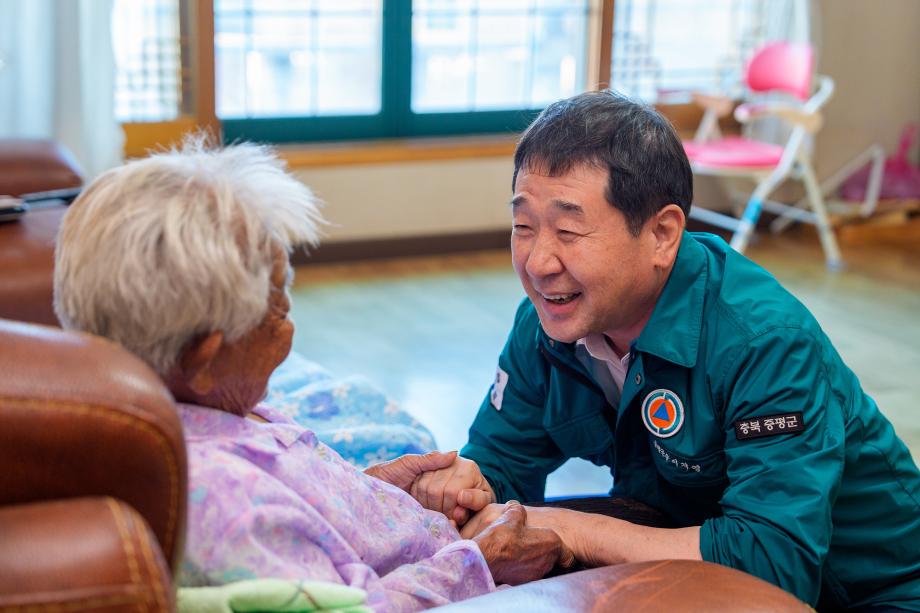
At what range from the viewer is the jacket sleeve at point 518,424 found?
6.32 ft

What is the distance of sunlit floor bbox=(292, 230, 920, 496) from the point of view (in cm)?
365

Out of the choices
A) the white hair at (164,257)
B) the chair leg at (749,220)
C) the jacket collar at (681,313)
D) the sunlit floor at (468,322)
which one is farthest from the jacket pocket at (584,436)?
the chair leg at (749,220)

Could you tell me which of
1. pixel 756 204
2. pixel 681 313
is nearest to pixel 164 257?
pixel 681 313

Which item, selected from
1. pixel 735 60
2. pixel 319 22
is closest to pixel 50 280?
pixel 319 22

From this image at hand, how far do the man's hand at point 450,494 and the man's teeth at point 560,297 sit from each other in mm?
298

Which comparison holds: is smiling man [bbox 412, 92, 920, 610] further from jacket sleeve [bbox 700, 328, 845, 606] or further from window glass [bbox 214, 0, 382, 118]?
window glass [bbox 214, 0, 382, 118]

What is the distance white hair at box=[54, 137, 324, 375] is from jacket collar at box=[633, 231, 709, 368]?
0.64 metres

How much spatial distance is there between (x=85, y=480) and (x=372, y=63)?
4.51 meters

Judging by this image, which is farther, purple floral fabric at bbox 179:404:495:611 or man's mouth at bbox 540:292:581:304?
man's mouth at bbox 540:292:581:304

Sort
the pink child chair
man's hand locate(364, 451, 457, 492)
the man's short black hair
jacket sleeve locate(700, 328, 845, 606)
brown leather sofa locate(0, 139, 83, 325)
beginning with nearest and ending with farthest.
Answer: jacket sleeve locate(700, 328, 845, 606)
the man's short black hair
man's hand locate(364, 451, 457, 492)
brown leather sofa locate(0, 139, 83, 325)
the pink child chair

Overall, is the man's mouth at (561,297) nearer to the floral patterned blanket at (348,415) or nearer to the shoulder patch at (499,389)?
the shoulder patch at (499,389)

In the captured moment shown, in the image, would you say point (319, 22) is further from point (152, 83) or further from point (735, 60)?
point (735, 60)

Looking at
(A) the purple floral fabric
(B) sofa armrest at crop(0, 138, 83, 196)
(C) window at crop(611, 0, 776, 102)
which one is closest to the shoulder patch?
(A) the purple floral fabric

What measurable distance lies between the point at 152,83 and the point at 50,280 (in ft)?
7.82
